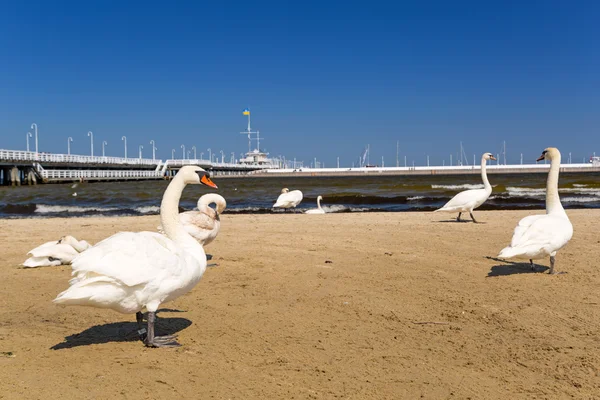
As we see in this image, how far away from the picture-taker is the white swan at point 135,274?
399 cm

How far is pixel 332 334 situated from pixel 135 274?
1662 millimetres

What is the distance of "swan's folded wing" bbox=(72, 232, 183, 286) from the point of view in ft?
13.1

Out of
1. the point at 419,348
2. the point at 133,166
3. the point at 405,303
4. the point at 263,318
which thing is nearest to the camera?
the point at 419,348

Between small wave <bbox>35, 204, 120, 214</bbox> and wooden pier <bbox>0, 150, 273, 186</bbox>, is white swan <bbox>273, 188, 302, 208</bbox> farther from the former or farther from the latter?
wooden pier <bbox>0, 150, 273, 186</bbox>

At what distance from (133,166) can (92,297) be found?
91.8 m

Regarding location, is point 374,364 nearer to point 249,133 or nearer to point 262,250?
point 262,250

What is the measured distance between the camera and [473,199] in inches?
537

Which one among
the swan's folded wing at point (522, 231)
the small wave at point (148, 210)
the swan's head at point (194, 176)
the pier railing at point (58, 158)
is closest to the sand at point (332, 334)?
the swan's folded wing at point (522, 231)

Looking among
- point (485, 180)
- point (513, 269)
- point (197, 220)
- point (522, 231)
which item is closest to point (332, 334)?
point (522, 231)

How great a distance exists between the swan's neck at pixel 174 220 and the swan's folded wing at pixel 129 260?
271 millimetres

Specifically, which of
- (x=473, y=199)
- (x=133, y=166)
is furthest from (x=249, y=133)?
(x=473, y=199)

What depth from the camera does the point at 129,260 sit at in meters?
4.09

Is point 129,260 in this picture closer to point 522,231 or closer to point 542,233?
point 522,231

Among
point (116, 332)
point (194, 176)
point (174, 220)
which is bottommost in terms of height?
point (116, 332)
